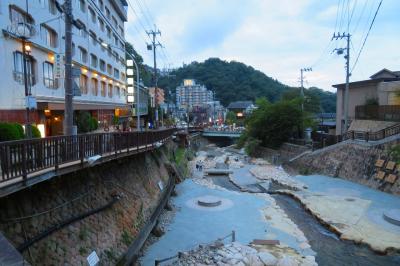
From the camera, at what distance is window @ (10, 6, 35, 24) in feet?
57.7

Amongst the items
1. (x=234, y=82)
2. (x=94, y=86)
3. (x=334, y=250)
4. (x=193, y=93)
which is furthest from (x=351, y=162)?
(x=193, y=93)

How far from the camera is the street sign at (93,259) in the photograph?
976cm

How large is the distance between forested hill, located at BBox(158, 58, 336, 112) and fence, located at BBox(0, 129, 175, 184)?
10440 cm

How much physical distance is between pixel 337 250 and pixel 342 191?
10.0 metres

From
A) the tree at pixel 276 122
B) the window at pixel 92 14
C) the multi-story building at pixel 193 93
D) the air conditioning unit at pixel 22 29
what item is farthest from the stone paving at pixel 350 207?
the multi-story building at pixel 193 93

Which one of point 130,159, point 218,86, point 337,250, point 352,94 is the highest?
point 218,86

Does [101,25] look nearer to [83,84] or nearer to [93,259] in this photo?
[83,84]

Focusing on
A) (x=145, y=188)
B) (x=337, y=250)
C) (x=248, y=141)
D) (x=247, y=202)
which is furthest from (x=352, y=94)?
(x=145, y=188)

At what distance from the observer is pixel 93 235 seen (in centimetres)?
1100

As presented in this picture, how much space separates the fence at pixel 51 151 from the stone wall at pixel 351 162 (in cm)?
2114

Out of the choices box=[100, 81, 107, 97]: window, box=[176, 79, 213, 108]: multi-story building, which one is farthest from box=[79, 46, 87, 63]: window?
box=[176, 79, 213, 108]: multi-story building

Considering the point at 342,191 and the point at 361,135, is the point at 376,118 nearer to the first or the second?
the point at 361,135

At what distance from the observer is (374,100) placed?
34094mm

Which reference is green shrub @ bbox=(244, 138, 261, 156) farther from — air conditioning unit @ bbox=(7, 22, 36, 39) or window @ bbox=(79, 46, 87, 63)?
air conditioning unit @ bbox=(7, 22, 36, 39)
